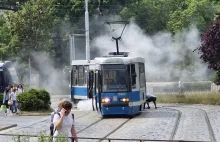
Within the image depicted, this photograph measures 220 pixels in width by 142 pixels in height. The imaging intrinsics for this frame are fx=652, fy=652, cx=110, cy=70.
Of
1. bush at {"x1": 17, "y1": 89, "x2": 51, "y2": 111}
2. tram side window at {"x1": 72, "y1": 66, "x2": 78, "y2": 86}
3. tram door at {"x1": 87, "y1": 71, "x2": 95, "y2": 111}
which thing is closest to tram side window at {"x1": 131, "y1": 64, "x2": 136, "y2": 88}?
tram door at {"x1": 87, "y1": 71, "x2": 95, "y2": 111}

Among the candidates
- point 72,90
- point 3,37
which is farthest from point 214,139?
point 3,37

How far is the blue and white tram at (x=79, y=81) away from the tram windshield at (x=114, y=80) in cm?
849

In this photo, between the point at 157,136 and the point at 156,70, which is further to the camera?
the point at 156,70

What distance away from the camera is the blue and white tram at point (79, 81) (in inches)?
Result: 1490

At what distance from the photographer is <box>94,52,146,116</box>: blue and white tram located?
1118 inches

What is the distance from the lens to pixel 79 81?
3888cm

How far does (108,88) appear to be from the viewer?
28.5m

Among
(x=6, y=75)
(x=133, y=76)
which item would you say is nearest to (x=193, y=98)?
(x=6, y=75)

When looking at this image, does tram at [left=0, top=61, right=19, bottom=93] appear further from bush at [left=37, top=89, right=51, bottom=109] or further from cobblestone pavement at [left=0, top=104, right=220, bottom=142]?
cobblestone pavement at [left=0, top=104, right=220, bottom=142]

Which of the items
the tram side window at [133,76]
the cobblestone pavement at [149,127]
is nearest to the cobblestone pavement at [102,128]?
the cobblestone pavement at [149,127]

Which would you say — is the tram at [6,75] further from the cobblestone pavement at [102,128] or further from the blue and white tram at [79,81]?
the cobblestone pavement at [102,128]

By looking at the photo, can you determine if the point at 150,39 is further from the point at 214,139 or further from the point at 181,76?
the point at 214,139

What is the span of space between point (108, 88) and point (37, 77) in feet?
103

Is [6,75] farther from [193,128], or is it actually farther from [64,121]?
[64,121]
